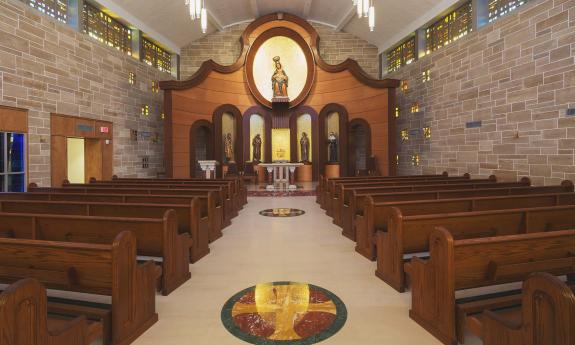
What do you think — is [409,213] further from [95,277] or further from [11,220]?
[11,220]

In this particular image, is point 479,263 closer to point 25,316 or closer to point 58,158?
point 25,316

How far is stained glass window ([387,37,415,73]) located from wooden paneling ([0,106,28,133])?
35.5 ft

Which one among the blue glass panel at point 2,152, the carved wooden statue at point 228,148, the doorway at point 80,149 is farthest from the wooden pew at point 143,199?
the carved wooden statue at point 228,148

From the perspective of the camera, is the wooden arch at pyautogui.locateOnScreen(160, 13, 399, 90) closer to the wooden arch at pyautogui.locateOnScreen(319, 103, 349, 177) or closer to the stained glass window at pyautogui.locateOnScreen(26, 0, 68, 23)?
the wooden arch at pyautogui.locateOnScreen(319, 103, 349, 177)

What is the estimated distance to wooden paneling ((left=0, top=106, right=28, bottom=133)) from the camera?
6.00m

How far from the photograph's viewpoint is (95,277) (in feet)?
6.20

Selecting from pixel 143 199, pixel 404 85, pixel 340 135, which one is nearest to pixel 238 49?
pixel 340 135

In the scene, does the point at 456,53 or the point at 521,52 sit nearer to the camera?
the point at 521,52

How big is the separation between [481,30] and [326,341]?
8215 millimetres

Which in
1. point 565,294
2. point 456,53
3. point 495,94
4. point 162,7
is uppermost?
point 162,7

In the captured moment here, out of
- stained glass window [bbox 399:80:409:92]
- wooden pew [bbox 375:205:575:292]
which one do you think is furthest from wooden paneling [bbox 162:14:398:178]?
wooden pew [bbox 375:205:575:292]

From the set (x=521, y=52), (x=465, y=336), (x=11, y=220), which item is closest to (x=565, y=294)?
(x=465, y=336)

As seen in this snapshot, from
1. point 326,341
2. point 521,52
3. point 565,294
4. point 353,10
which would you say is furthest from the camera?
point 353,10

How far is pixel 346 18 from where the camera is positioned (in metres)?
12.3
